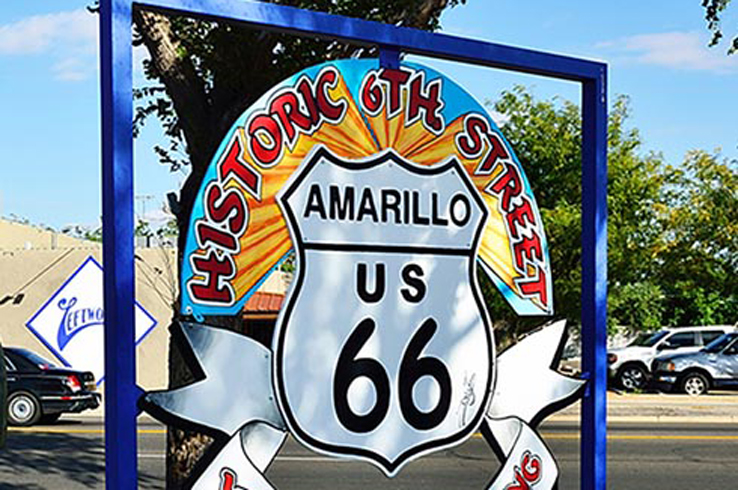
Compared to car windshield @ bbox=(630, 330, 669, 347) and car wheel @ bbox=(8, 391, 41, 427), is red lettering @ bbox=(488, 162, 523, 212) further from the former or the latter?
car windshield @ bbox=(630, 330, 669, 347)

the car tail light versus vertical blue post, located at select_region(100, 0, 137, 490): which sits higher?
vertical blue post, located at select_region(100, 0, 137, 490)

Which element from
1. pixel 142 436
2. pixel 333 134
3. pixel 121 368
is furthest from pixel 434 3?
pixel 142 436

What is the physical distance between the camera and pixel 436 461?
514 inches

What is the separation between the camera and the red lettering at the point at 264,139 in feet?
12.2

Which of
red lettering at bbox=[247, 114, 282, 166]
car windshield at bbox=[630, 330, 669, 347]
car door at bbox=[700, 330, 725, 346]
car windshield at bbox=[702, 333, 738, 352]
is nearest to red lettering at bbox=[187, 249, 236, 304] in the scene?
red lettering at bbox=[247, 114, 282, 166]

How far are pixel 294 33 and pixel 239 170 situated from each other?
58 centimetres

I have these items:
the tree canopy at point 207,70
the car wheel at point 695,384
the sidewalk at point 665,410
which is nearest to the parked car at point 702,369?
the car wheel at point 695,384

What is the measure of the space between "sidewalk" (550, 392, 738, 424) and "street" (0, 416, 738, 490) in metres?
1.89

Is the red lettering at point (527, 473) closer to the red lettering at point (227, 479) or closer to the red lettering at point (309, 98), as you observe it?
the red lettering at point (227, 479)

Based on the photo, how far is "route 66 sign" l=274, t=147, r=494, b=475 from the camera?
150 inches

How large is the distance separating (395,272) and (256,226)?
63cm

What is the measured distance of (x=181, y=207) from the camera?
4781mm

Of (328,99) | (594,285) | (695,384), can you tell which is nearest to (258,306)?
(594,285)

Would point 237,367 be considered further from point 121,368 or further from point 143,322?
point 143,322
